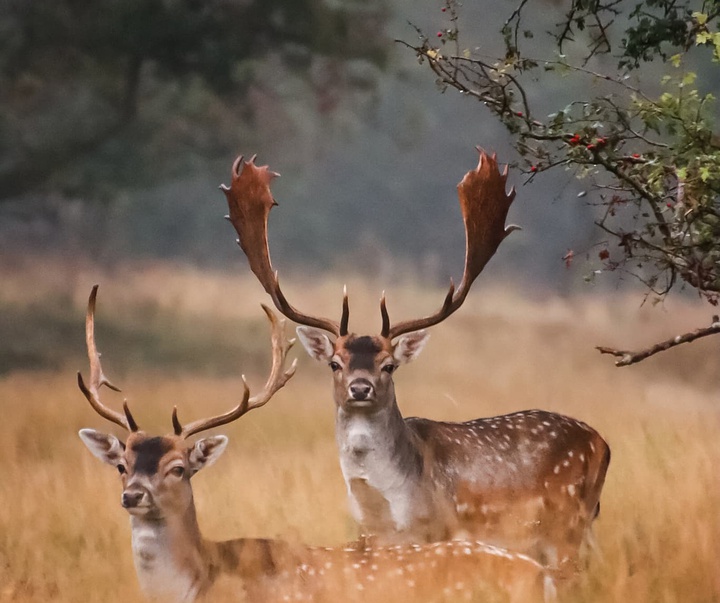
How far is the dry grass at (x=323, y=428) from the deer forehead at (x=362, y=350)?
3.67 feet

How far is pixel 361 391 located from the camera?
5.08 meters

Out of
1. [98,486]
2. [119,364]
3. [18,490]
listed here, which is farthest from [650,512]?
[119,364]

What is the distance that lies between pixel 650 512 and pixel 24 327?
6090 millimetres

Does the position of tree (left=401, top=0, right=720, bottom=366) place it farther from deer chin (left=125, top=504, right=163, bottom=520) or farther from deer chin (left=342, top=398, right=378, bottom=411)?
deer chin (left=125, top=504, right=163, bottom=520)

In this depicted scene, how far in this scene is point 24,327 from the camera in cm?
1056

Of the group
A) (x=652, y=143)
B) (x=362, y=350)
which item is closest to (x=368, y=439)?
(x=362, y=350)

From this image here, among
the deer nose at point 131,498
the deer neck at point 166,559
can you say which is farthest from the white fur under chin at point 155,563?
the deer nose at point 131,498

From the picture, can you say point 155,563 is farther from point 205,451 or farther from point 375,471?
point 375,471

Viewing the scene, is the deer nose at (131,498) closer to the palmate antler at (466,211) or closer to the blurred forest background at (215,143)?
the palmate antler at (466,211)

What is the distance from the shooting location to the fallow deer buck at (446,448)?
5.26m

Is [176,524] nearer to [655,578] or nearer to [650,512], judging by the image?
[655,578]

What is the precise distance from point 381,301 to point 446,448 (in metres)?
A: 0.81

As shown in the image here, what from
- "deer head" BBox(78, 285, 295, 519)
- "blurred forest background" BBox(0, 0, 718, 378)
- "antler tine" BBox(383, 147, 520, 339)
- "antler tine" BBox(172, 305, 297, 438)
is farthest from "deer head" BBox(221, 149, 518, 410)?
"blurred forest background" BBox(0, 0, 718, 378)

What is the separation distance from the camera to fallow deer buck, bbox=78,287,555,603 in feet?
14.8
